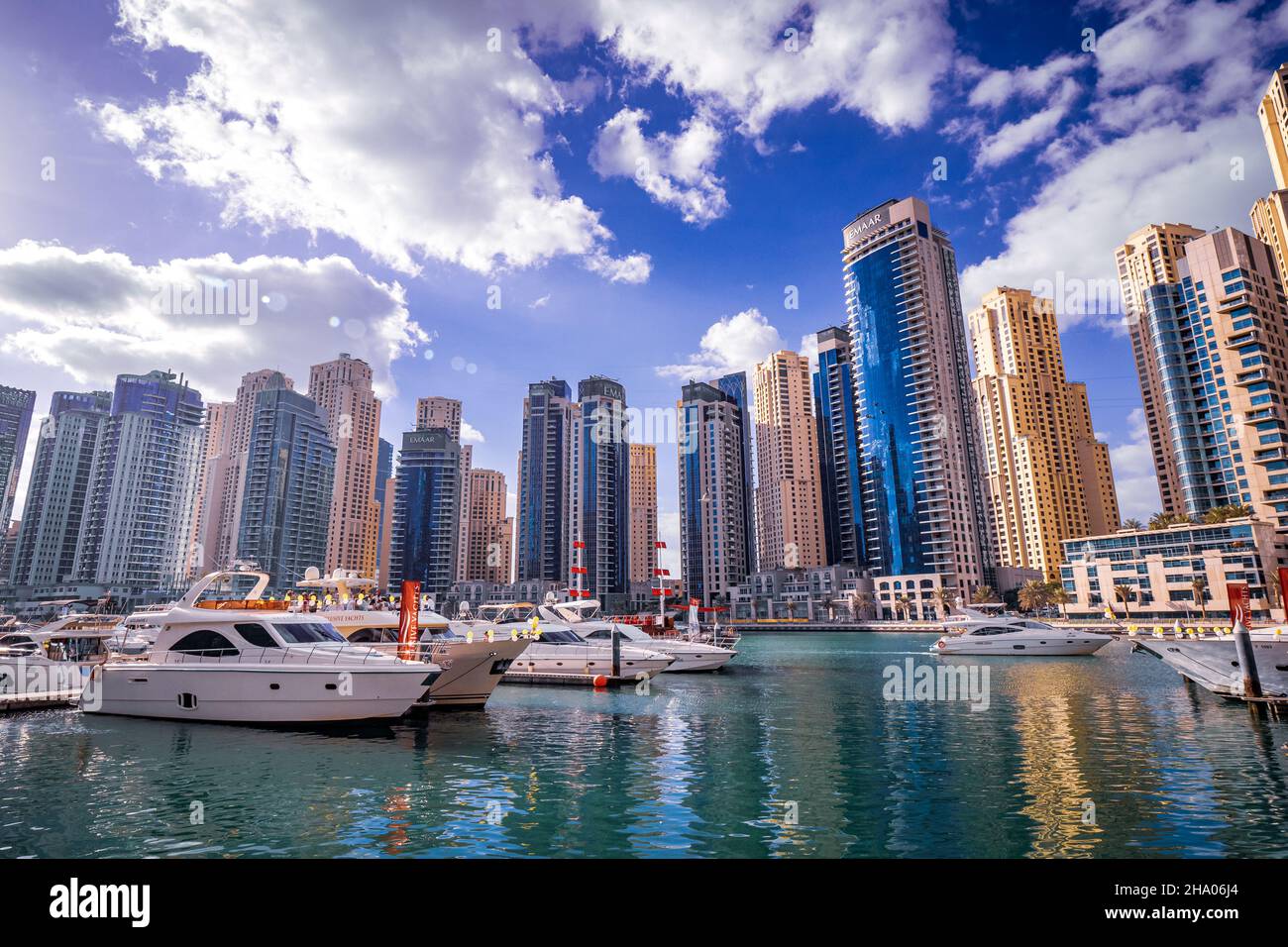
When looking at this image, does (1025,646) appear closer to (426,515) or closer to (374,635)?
(374,635)

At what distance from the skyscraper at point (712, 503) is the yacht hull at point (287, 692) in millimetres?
167009

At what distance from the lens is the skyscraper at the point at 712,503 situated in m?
187

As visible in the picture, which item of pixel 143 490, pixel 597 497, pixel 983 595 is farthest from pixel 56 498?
pixel 983 595

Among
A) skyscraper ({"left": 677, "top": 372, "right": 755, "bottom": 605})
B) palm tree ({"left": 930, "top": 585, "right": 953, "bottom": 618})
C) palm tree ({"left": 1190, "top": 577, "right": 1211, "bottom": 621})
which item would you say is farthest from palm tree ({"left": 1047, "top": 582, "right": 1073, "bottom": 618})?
skyscraper ({"left": 677, "top": 372, "right": 755, "bottom": 605})

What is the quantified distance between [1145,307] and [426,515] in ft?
619

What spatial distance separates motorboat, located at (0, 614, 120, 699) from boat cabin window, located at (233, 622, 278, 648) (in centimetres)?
1109

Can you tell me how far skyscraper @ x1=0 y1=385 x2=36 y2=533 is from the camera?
158500 millimetres

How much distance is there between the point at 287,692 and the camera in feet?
66.3

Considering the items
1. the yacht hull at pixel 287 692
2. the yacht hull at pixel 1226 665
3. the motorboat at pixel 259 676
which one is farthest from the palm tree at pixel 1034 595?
the motorboat at pixel 259 676

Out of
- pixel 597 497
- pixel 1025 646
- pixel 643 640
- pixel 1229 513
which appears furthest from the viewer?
pixel 597 497

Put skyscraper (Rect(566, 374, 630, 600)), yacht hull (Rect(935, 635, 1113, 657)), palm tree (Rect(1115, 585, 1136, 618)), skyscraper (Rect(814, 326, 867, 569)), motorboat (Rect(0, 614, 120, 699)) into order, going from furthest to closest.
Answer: skyscraper (Rect(566, 374, 630, 600)) → skyscraper (Rect(814, 326, 867, 569)) → palm tree (Rect(1115, 585, 1136, 618)) → yacht hull (Rect(935, 635, 1113, 657)) → motorboat (Rect(0, 614, 120, 699))

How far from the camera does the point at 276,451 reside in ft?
546

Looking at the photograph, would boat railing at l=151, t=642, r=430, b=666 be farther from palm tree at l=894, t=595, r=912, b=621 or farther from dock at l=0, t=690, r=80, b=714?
palm tree at l=894, t=595, r=912, b=621
